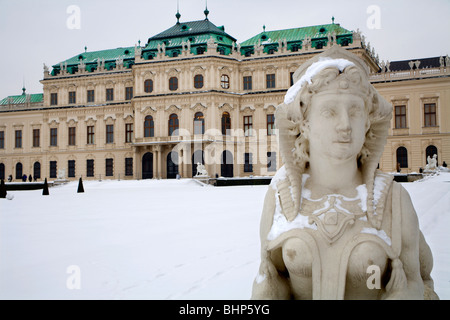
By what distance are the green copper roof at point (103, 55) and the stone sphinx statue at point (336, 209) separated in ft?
147

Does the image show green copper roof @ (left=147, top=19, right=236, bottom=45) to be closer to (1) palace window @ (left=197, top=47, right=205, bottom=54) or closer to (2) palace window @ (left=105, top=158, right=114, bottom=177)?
(1) palace window @ (left=197, top=47, right=205, bottom=54)

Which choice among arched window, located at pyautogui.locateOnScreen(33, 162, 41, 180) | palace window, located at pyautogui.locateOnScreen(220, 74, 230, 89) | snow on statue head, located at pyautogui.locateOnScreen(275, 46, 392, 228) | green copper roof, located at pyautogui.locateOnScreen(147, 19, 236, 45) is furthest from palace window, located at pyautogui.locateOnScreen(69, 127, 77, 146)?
snow on statue head, located at pyautogui.locateOnScreen(275, 46, 392, 228)

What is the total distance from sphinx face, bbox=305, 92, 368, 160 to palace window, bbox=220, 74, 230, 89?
37.1 metres

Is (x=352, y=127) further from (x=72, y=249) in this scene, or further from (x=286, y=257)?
(x=72, y=249)

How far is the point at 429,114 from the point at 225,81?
19.0 metres

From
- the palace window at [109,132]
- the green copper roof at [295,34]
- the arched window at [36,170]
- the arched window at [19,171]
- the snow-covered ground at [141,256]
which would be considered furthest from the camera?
the arched window at [19,171]

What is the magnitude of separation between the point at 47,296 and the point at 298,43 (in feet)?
125

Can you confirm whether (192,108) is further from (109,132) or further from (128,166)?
(109,132)

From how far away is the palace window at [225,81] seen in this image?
3844 cm

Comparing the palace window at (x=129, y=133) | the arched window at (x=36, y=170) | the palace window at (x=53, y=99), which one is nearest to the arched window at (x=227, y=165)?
the palace window at (x=129, y=133)

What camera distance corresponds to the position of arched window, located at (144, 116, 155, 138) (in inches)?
1542

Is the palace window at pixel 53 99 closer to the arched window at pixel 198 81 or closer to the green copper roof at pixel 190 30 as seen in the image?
the green copper roof at pixel 190 30

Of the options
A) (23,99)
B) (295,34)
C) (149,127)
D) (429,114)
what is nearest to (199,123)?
(149,127)

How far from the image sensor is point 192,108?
37.9m
